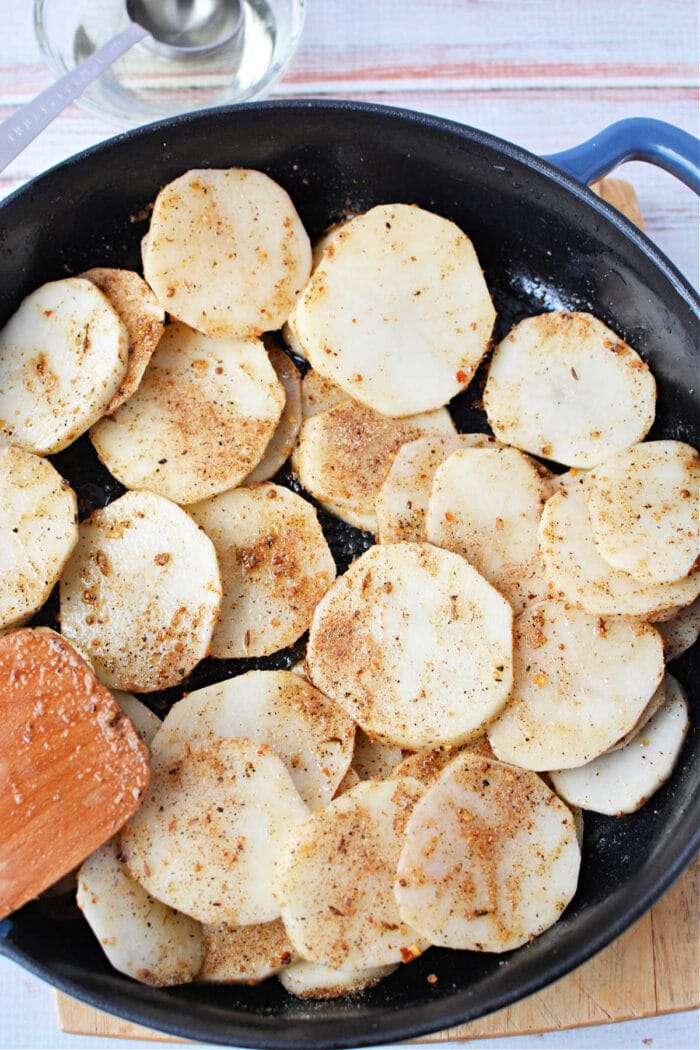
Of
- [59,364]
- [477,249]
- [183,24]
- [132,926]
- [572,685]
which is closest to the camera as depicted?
[132,926]

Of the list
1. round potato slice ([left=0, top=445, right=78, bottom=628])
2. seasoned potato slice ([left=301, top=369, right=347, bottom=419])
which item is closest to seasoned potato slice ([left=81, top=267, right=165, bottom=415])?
round potato slice ([left=0, top=445, right=78, bottom=628])

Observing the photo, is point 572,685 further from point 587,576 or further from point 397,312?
point 397,312

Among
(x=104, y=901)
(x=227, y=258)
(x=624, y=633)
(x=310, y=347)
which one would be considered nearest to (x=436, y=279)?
(x=310, y=347)

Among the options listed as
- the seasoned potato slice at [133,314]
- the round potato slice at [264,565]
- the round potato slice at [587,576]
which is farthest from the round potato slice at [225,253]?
the round potato slice at [587,576]

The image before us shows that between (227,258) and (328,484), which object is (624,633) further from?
(227,258)

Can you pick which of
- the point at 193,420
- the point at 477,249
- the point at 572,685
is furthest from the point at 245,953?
the point at 477,249
